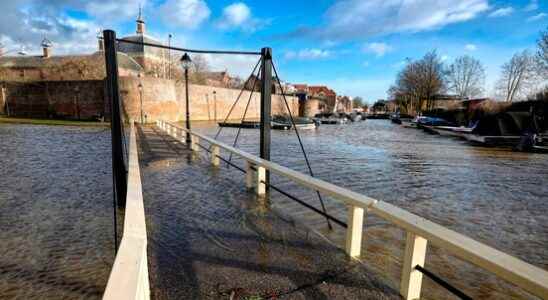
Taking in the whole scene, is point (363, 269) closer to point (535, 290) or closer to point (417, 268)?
point (417, 268)

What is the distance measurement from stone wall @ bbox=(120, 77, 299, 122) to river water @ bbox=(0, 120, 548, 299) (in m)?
22.9

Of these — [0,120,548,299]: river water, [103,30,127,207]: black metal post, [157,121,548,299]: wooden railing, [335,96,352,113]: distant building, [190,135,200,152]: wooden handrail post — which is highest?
[335,96,352,113]: distant building

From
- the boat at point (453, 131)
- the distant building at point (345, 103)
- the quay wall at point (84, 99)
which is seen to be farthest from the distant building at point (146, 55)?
the distant building at point (345, 103)

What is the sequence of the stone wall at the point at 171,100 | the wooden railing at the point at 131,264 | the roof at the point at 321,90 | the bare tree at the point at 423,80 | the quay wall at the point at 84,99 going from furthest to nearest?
the roof at the point at 321,90, the bare tree at the point at 423,80, the quay wall at the point at 84,99, the stone wall at the point at 171,100, the wooden railing at the point at 131,264

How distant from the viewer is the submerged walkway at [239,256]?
8.89 ft

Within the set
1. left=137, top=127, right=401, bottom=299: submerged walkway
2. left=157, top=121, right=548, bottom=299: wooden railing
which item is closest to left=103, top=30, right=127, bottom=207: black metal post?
left=137, top=127, right=401, bottom=299: submerged walkway

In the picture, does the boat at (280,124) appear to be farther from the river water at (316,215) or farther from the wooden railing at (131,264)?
the wooden railing at (131,264)

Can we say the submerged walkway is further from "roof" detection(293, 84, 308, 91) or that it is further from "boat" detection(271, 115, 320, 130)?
"roof" detection(293, 84, 308, 91)

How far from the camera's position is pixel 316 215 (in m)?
5.66

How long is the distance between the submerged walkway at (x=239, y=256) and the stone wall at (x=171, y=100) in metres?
32.4

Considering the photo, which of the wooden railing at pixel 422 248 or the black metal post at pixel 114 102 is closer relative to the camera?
the wooden railing at pixel 422 248

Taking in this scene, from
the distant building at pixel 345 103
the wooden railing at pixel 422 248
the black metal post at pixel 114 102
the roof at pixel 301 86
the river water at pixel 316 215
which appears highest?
the roof at pixel 301 86

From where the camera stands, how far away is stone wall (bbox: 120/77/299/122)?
111 feet

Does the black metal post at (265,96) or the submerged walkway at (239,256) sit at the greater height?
the black metal post at (265,96)
